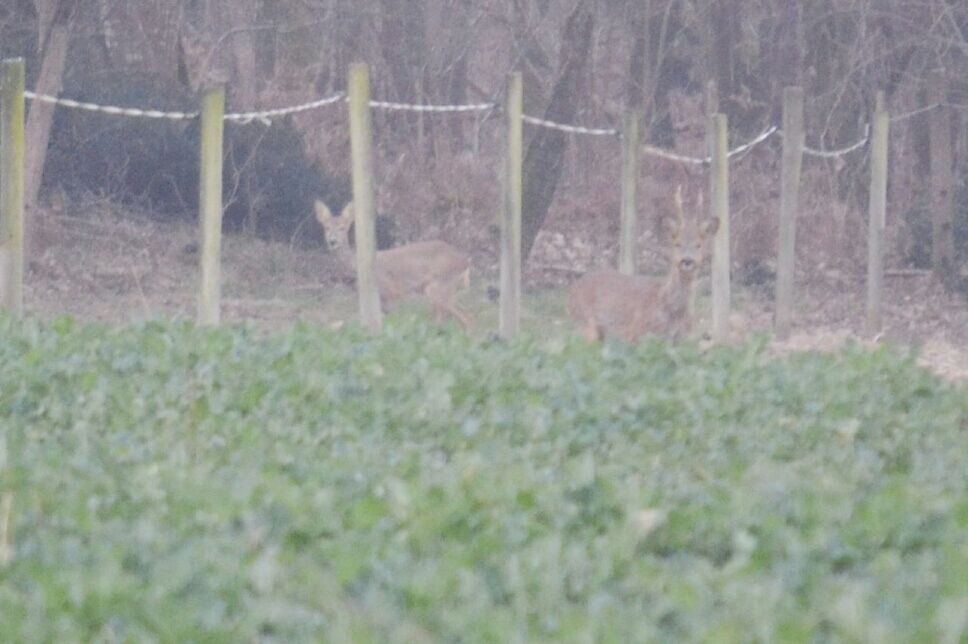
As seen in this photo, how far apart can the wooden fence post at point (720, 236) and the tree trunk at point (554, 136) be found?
597 centimetres

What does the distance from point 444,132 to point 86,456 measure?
57.3 ft

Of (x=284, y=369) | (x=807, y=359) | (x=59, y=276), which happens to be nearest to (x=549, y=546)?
(x=284, y=369)

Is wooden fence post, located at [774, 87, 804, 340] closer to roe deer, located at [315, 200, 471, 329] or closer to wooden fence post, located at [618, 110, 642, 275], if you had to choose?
wooden fence post, located at [618, 110, 642, 275]

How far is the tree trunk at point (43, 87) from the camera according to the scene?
47.5ft

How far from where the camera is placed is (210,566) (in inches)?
154

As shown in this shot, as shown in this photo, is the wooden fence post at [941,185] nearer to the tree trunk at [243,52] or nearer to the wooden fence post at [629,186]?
the wooden fence post at [629,186]

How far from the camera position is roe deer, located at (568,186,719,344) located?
1166cm

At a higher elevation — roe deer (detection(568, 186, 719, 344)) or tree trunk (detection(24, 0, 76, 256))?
tree trunk (detection(24, 0, 76, 256))

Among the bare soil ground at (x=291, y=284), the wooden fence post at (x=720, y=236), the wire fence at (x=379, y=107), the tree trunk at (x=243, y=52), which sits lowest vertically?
the bare soil ground at (x=291, y=284)

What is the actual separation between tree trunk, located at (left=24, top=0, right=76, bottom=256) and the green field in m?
7.42

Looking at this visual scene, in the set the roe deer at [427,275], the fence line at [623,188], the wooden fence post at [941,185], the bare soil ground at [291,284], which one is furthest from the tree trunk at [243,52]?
the fence line at [623,188]

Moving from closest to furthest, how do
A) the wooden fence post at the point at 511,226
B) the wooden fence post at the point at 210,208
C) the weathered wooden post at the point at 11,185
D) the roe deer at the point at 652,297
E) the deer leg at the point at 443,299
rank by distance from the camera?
the weathered wooden post at the point at 11,185 < the wooden fence post at the point at 210,208 < the wooden fence post at the point at 511,226 < the roe deer at the point at 652,297 < the deer leg at the point at 443,299

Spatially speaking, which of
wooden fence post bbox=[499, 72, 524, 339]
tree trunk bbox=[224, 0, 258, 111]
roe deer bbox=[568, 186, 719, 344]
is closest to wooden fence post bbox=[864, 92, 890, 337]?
roe deer bbox=[568, 186, 719, 344]

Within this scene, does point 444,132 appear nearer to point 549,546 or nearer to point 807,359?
point 807,359
